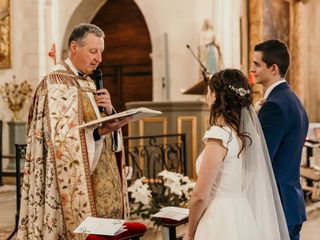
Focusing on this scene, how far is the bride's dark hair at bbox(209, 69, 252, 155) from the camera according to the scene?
7.72 ft

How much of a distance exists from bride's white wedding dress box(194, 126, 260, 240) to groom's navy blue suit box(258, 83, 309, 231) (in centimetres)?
23

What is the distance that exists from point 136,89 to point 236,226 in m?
9.17

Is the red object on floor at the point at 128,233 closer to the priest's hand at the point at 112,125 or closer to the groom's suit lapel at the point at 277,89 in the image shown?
the priest's hand at the point at 112,125

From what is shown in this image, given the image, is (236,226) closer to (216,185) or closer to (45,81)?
(216,185)

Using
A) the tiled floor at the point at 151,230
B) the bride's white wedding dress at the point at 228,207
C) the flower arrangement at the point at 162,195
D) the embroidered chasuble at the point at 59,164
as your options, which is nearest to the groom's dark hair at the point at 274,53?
the bride's white wedding dress at the point at 228,207

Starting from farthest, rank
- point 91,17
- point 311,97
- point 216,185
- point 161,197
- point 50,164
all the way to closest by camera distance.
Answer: point 311,97, point 91,17, point 161,197, point 50,164, point 216,185

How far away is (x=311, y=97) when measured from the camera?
1238 centimetres

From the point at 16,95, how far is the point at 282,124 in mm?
8040

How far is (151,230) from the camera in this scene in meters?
5.50

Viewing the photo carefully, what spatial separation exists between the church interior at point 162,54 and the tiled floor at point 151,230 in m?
0.03

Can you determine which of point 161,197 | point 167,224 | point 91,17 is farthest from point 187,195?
point 91,17

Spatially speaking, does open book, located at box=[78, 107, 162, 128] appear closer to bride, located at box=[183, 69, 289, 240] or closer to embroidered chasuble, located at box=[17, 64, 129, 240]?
embroidered chasuble, located at box=[17, 64, 129, 240]

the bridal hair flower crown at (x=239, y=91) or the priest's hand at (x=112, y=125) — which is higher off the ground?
the bridal hair flower crown at (x=239, y=91)

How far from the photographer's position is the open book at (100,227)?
2.52 meters
